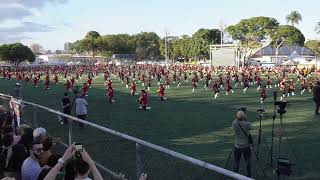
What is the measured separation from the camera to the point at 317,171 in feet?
36.4

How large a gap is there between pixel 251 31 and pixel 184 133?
88.3m

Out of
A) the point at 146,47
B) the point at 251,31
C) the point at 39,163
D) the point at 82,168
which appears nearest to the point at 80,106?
the point at 39,163

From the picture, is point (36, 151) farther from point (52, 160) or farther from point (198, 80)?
point (198, 80)

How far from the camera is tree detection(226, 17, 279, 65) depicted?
330 ft

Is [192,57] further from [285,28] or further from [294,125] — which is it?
[294,125]

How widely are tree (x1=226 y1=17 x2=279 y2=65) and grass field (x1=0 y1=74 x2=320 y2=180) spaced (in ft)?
238

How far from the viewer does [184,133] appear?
1714 cm

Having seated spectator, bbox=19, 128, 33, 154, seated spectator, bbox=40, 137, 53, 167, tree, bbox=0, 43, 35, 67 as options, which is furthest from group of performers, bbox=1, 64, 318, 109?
tree, bbox=0, 43, 35, 67

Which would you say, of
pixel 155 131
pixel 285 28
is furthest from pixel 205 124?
pixel 285 28

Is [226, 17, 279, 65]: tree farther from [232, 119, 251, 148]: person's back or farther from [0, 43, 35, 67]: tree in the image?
[232, 119, 251, 148]: person's back

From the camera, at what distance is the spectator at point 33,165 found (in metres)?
5.54

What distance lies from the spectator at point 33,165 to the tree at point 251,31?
9569 centimetres

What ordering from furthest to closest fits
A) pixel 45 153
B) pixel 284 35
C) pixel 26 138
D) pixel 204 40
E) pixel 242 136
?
1. pixel 204 40
2. pixel 284 35
3. pixel 242 136
4. pixel 26 138
5. pixel 45 153

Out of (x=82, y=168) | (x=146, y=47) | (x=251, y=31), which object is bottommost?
(x=82, y=168)
